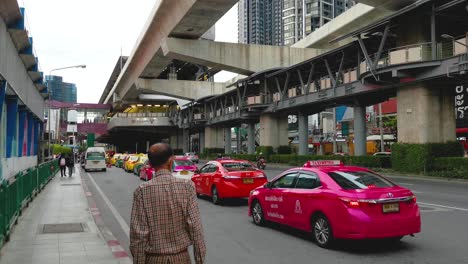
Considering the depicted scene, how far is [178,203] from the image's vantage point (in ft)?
11.8

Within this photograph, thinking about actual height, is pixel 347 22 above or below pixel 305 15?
below

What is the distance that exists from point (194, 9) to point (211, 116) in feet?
118

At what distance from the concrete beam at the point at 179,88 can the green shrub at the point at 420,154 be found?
37107 mm

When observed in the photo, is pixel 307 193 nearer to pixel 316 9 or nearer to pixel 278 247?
pixel 278 247

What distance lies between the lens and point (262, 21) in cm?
17862

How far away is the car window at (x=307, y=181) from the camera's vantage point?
8.80 meters

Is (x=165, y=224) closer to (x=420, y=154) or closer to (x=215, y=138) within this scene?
(x=420, y=154)

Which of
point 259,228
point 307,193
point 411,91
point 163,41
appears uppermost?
point 163,41

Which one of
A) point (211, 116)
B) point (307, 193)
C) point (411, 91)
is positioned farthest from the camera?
point (211, 116)

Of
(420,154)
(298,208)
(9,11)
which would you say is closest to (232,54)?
(420,154)

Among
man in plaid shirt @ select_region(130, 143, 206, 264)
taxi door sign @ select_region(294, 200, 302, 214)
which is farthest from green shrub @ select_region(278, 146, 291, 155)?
man in plaid shirt @ select_region(130, 143, 206, 264)

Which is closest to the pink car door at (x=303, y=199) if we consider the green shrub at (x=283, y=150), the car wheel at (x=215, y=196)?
the car wheel at (x=215, y=196)

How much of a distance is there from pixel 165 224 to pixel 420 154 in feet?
86.8

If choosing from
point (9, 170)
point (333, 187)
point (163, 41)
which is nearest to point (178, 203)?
point (333, 187)
